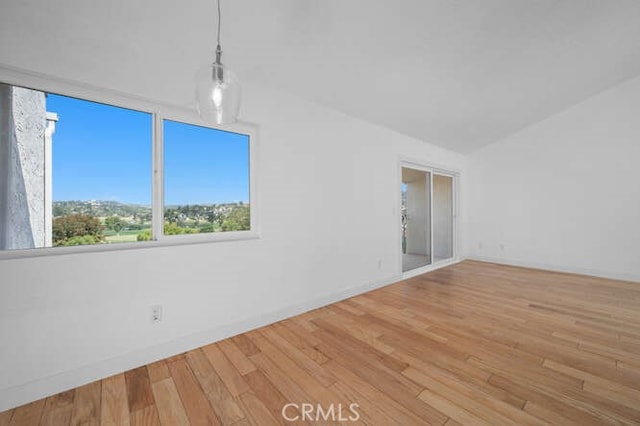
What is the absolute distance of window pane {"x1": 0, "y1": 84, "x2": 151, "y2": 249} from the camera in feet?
4.88

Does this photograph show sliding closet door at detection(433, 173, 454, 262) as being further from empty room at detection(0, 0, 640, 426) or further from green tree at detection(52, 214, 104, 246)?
green tree at detection(52, 214, 104, 246)

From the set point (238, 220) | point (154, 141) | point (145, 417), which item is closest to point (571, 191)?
point (238, 220)

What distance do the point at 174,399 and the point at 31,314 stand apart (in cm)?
103

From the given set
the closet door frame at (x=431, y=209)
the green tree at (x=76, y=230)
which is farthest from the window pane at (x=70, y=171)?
the closet door frame at (x=431, y=209)

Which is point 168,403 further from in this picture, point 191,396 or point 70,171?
point 70,171

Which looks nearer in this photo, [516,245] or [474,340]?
[474,340]

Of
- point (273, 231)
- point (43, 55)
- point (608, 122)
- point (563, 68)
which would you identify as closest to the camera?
point (43, 55)

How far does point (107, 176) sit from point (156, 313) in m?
1.10

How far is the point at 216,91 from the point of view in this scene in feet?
4.13

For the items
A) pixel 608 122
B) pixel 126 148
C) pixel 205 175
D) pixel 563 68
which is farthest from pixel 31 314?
pixel 608 122

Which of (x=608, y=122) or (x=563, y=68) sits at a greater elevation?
(x=563, y=68)

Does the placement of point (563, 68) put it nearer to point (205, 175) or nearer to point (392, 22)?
point (392, 22)

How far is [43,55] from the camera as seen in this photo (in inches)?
58.6

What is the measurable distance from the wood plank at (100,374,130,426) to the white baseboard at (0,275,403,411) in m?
0.09
